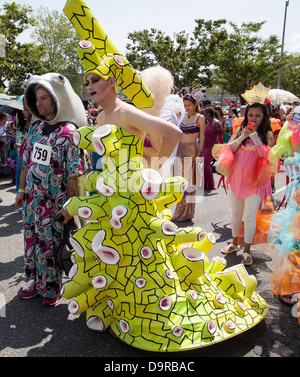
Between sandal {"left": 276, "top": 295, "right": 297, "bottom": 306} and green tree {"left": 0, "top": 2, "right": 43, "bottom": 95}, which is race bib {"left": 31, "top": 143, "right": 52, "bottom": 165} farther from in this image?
green tree {"left": 0, "top": 2, "right": 43, "bottom": 95}

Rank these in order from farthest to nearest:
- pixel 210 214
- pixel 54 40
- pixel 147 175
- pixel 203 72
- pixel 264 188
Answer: pixel 54 40 → pixel 203 72 → pixel 210 214 → pixel 264 188 → pixel 147 175

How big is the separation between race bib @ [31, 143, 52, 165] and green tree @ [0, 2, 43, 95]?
12394mm

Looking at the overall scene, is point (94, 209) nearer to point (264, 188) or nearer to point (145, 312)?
point (145, 312)

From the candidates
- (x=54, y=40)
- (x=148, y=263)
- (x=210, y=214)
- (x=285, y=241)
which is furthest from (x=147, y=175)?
(x=54, y=40)

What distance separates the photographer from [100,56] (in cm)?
228

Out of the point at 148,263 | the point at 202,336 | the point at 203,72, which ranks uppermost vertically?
the point at 203,72

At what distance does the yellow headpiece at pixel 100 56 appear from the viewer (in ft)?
6.95

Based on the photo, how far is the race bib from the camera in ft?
8.96

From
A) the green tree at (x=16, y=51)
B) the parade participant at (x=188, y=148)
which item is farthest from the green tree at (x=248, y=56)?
the parade participant at (x=188, y=148)

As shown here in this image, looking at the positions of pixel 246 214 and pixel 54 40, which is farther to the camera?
pixel 54 40

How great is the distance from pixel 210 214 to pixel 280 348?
11.1ft

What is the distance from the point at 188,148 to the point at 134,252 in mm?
3421

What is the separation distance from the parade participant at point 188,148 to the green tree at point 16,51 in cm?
1078

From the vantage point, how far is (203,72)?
28344 millimetres
